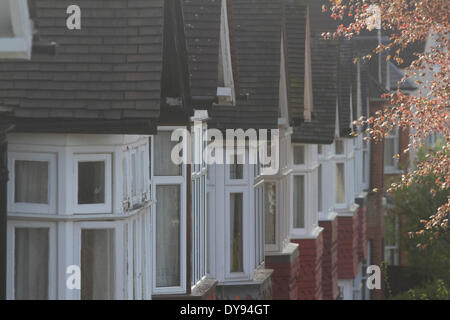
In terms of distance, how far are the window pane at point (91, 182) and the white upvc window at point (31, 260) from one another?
15.9 inches

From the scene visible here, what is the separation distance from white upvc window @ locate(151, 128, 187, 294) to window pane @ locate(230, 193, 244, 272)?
4.42m

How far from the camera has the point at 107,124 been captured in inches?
448

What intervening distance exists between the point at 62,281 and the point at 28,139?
1310mm

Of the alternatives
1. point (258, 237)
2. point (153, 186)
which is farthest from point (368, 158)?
point (153, 186)

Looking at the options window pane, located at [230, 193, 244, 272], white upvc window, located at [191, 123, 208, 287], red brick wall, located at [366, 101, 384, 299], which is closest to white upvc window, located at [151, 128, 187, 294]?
white upvc window, located at [191, 123, 208, 287]

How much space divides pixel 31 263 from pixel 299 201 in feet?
50.2

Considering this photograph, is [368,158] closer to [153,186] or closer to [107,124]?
[153,186]

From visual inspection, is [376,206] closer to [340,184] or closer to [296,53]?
[340,184]

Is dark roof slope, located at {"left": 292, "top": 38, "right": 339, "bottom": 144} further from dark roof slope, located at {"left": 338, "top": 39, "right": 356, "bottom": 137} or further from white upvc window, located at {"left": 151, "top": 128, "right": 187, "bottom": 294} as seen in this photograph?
white upvc window, located at {"left": 151, "top": 128, "right": 187, "bottom": 294}

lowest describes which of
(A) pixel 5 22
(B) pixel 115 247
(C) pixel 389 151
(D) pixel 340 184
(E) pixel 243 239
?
(E) pixel 243 239

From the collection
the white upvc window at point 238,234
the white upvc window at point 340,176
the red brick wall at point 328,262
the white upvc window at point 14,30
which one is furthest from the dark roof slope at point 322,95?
the white upvc window at point 14,30

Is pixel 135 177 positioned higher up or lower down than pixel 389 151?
lower down

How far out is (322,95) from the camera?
1076 inches

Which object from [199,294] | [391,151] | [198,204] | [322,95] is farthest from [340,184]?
[199,294]
